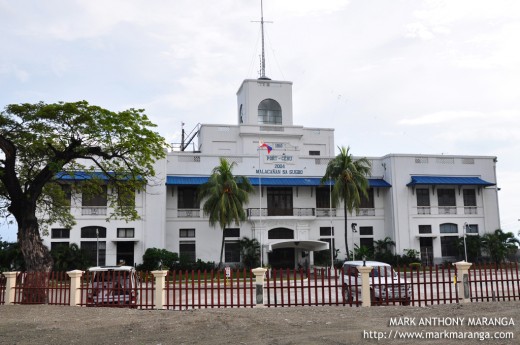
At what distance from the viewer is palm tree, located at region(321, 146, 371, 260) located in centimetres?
3778

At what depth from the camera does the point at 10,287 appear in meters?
16.9

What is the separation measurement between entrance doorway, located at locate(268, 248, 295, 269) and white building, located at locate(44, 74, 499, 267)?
80 millimetres

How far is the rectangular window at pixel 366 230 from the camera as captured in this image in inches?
1693

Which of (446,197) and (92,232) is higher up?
(446,197)

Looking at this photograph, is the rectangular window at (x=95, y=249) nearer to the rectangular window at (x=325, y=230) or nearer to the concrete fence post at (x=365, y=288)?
the rectangular window at (x=325, y=230)

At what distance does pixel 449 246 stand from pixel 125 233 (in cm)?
2621

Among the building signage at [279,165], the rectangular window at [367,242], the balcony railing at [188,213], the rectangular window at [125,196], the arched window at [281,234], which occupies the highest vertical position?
the building signage at [279,165]

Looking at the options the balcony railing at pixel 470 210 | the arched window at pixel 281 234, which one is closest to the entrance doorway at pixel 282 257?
the arched window at pixel 281 234

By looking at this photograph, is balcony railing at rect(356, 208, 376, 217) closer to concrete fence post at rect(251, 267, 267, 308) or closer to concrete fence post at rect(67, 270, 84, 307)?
concrete fence post at rect(251, 267, 267, 308)

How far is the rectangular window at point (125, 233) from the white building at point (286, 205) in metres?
0.07

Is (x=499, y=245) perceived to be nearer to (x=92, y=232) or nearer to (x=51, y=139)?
(x=92, y=232)

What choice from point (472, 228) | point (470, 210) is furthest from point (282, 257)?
point (470, 210)

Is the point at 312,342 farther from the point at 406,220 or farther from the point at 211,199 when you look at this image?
the point at 406,220

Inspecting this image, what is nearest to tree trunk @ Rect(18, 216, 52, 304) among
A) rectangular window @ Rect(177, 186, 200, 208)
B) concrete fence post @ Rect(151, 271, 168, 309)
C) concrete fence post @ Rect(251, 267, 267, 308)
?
concrete fence post @ Rect(151, 271, 168, 309)
